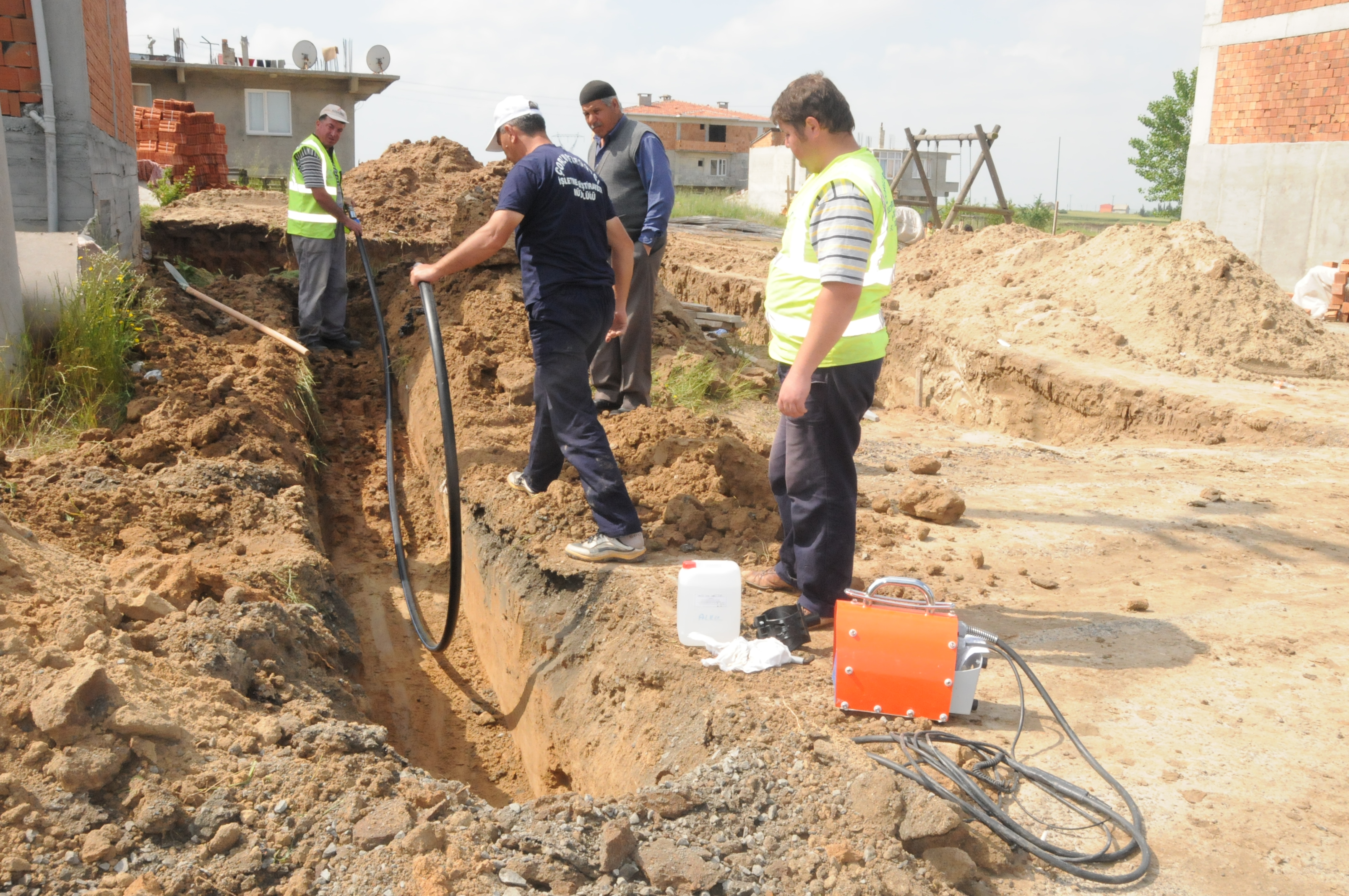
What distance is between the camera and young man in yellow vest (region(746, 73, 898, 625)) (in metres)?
3.23

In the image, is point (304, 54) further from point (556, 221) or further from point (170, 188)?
point (556, 221)

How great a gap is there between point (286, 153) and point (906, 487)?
26038 mm

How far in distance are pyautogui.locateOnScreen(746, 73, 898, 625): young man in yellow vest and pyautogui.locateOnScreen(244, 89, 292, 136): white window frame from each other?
27.0 metres

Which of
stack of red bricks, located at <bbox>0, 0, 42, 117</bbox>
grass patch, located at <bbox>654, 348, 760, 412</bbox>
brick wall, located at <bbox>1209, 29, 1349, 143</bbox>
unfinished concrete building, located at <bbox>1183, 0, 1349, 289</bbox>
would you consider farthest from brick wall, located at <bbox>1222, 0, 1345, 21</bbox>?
stack of red bricks, located at <bbox>0, 0, 42, 117</bbox>

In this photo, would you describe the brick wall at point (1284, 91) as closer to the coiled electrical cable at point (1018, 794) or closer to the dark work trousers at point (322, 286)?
the dark work trousers at point (322, 286)

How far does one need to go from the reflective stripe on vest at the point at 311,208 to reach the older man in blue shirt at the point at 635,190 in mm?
3002

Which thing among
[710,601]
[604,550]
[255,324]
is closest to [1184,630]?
[710,601]

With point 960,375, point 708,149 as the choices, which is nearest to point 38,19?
point 960,375

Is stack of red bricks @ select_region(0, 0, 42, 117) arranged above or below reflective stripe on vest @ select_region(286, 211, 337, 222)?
above

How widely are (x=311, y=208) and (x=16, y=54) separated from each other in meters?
2.16

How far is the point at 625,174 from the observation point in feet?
19.1

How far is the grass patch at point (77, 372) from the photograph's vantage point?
5289 mm

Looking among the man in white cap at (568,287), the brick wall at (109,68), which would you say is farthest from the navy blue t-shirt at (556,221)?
the brick wall at (109,68)

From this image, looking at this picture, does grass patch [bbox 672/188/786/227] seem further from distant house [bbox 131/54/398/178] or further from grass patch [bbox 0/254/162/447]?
grass patch [bbox 0/254/162/447]
